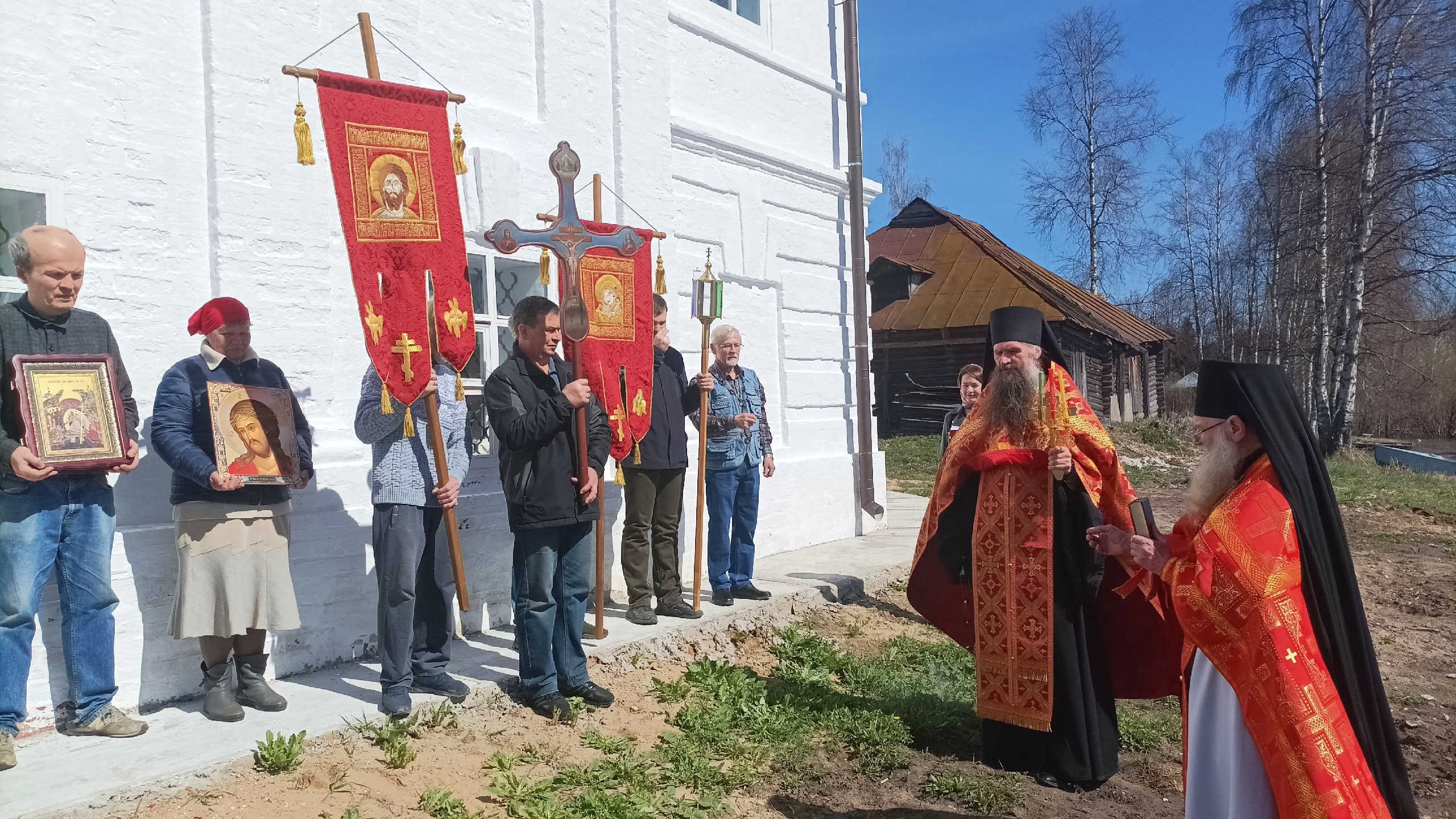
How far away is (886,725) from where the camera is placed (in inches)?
176

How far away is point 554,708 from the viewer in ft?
14.1

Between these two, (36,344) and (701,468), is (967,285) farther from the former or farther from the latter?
(36,344)

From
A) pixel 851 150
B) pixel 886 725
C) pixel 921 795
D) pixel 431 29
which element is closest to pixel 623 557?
pixel 886 725

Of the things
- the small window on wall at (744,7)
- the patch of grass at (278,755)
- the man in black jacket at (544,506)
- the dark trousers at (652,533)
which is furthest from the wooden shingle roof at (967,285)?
the patch of grass at (278,755)

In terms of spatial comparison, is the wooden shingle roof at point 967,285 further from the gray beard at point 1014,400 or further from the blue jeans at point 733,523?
the gray beard at point 1014,400

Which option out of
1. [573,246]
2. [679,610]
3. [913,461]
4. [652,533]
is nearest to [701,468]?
[652,533]

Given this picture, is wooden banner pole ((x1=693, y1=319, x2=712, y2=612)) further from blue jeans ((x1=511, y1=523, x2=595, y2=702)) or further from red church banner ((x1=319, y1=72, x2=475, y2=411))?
red church banner ((x1=319, y1=72, x2=475, y2=411))

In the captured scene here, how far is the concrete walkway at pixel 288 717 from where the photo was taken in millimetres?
3223

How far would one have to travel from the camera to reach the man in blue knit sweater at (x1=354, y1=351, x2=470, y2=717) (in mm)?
4098

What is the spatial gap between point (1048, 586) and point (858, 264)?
5.61 meters

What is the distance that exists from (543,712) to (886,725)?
1606 millimetres

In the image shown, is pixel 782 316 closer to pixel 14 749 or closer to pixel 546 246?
pixel 546 246

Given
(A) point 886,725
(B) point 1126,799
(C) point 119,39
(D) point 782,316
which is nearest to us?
(B) point 1126,799

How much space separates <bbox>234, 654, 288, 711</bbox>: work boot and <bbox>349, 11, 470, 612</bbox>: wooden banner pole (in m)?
0.85
